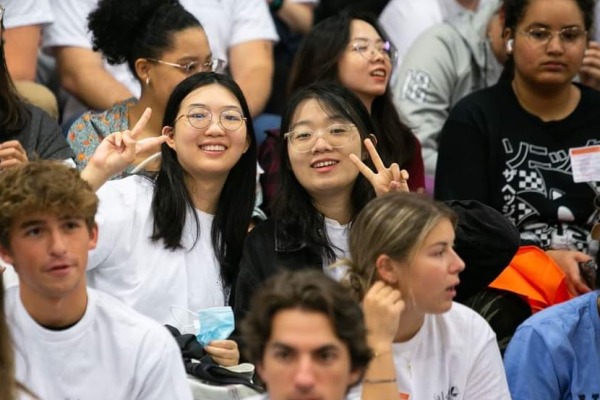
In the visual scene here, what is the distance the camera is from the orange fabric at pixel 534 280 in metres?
4.80

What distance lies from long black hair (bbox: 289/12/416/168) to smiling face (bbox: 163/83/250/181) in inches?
31.2

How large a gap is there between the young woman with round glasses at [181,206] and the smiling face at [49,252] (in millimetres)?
750

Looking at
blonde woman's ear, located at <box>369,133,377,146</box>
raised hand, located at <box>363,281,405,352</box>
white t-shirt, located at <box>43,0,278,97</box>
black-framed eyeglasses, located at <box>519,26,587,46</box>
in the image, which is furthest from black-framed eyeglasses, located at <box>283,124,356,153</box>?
white t-shirt, located at <box>43,0,278,97</box>

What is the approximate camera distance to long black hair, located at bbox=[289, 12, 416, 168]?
537 cm

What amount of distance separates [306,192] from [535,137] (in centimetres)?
112

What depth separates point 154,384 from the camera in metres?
3.59

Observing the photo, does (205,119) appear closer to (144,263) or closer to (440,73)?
(144,263)

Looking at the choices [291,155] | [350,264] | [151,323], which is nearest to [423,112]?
[291,155]

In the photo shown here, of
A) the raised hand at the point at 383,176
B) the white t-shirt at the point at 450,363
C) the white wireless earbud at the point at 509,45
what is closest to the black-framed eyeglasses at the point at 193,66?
the raised hand at the point at 383,176

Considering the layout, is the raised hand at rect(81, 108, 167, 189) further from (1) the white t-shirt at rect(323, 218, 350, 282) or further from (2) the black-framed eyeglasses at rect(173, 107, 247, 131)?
(1) the white t-shirt at rect(323, 218, 350, 282)

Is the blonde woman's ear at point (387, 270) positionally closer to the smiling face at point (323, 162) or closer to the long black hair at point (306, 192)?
the long black hair at point (306, 192)

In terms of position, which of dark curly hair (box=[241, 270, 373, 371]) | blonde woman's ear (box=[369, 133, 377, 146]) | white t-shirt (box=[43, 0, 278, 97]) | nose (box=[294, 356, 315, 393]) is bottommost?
nose (box=[294, 356, 315, 393])

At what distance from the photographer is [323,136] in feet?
15.2

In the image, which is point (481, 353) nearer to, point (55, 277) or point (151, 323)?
point (151, 323)
